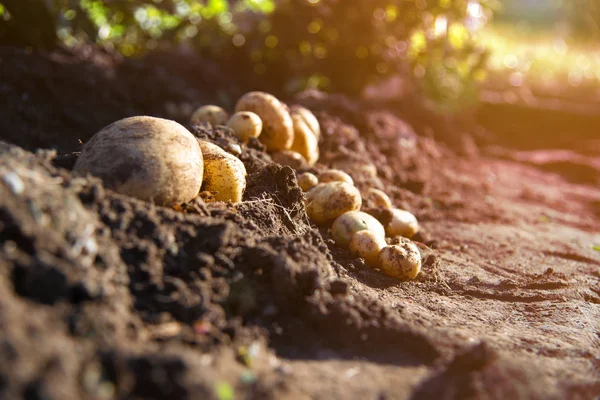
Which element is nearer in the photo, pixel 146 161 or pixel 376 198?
pixel 146 161

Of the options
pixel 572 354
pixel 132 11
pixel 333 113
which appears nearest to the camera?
pixel 572 354

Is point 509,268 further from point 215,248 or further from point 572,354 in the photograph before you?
point 215,248

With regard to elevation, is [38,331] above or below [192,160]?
below

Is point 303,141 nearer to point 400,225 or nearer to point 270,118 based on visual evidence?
point 270,118

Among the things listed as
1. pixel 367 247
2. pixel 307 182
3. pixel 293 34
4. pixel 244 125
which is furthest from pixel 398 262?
pixel 293 34

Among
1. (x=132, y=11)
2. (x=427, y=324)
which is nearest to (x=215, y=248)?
(x=427, y=324)
